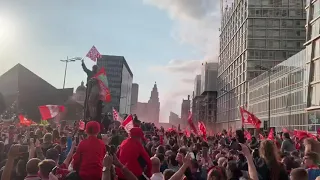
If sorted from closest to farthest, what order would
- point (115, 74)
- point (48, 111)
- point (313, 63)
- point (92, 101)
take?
point (92, 101) → point (48, 111) → point (313, 63) → point (115, 74)

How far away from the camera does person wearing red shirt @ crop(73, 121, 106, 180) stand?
642 cm

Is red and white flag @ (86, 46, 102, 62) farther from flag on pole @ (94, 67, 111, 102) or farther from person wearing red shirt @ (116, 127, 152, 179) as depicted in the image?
person wearing red shirt @ (116, 127, 152, 179)

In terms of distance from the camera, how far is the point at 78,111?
277ft

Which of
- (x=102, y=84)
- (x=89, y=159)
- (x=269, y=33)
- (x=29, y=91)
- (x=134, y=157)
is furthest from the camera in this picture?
(x=29, y=91)

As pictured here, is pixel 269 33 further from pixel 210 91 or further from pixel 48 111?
pixel 48 111

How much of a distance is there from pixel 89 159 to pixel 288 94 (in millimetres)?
50045

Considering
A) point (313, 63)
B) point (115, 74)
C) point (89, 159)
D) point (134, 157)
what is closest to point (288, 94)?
point (313, 63)

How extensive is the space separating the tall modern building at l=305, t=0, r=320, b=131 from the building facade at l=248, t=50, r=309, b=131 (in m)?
1.22

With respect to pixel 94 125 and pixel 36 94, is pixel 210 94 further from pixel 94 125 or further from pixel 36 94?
pixel 94 125

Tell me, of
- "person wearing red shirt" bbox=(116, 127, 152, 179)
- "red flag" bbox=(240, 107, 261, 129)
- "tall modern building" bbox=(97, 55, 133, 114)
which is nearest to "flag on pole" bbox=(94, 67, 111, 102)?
"red flag" bbox=(240, 107, 261, 129)

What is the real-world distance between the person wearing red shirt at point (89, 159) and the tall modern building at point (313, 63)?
3986 cm

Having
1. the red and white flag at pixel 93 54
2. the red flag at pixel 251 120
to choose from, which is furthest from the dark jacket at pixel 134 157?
the red and white flag at pixel 93 54

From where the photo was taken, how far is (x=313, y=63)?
45.9m

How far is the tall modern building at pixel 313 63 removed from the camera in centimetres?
4347
